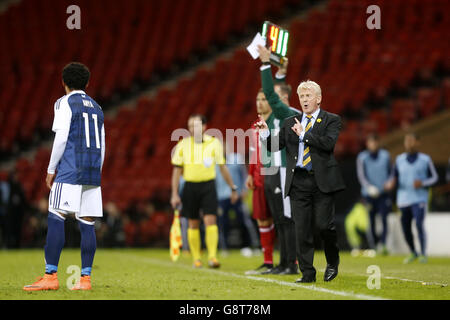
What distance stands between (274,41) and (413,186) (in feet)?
18.5

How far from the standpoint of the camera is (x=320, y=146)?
7.03 metres

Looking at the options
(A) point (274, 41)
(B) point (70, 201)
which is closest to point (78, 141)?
(B) point (70, 201)

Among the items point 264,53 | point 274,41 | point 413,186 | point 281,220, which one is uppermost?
point 274,41

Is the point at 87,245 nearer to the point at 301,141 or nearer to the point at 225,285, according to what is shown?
the point at 225,285

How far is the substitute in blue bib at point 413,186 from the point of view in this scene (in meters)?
12.4

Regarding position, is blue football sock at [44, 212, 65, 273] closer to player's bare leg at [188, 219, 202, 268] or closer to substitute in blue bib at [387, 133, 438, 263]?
player's bare leg at [188, 219, 202, 268]

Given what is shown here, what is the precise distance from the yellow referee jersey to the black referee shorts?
0.10 meters

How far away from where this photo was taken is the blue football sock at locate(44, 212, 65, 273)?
21.5ft

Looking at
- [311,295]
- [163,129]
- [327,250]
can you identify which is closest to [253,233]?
[163,129]

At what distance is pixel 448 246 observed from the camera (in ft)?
46.6

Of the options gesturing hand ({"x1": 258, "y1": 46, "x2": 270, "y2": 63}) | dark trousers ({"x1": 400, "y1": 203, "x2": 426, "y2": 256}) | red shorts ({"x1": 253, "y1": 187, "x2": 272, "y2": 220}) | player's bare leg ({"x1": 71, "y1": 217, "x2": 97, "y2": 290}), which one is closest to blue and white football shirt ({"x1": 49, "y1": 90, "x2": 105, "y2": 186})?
player's bare leg ({"x1": 71, "y1": 217, "x2": 97, "y2": 290})

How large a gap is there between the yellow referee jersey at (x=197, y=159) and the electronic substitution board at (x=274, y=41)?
9.25 feet

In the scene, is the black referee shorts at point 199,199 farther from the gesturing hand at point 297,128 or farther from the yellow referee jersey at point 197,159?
the gesturing hand at point 297,128
